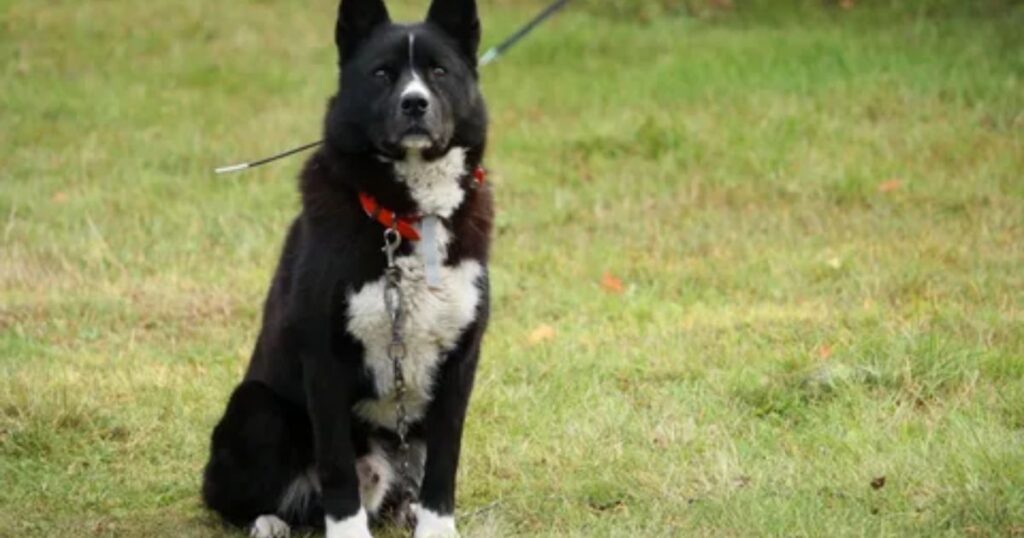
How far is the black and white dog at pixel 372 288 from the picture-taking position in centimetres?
491

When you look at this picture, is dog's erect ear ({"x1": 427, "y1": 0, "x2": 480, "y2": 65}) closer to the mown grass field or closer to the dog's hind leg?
the dog's hind leg

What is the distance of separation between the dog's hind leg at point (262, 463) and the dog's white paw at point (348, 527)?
29 cm

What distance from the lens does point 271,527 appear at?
17.5 ft

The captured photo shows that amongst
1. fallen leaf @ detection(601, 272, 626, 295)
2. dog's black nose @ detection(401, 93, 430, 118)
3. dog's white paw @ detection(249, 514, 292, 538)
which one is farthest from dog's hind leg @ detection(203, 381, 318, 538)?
fallen leaf @ detection(601, 272, 626, 295)

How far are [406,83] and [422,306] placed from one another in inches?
25.2

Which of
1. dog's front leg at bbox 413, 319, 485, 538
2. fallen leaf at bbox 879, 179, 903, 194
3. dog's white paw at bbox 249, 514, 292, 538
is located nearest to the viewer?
dog's front leg at bbox 413, 319, 485, 538

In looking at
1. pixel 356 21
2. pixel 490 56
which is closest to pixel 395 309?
pixel 356 21

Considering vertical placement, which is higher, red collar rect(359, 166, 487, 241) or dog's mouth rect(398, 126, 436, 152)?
dog's mouth rect(398, 126, 436, 152)

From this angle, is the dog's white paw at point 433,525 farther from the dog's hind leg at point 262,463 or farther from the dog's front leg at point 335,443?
the dog's hind leg at point 262,463

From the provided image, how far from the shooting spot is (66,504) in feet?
19.4

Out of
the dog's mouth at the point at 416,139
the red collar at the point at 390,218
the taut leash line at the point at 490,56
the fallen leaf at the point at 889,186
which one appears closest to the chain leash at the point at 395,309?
the red collar at the point at 390,218

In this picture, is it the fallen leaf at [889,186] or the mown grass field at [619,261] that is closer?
the mown grass field at [619,261]

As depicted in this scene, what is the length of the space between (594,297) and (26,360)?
293cm

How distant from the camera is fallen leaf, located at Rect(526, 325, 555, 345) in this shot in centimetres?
813
